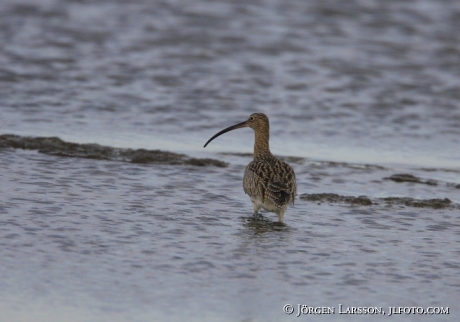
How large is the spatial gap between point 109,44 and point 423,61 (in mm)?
5185

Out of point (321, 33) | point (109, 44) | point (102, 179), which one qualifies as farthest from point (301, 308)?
point (321, 33)

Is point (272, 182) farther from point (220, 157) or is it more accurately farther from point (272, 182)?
point (220, 157)

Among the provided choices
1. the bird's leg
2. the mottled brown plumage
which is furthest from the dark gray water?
the mottled brown plumage

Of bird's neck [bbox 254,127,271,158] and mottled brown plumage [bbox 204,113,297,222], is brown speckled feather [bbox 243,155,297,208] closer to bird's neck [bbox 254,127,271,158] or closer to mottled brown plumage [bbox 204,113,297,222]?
mottled brown plumage [bbox 204,113,297,222]

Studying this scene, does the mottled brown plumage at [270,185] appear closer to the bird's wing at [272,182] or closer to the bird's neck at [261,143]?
the bird's wing at [272,182]

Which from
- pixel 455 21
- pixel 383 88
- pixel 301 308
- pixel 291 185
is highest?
pixel 455 21

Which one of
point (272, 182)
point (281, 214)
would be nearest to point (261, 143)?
point (272, 182)

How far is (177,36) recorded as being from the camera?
17.0m

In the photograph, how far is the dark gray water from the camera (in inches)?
246

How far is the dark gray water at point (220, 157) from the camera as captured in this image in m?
6.24

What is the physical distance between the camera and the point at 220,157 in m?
10.7

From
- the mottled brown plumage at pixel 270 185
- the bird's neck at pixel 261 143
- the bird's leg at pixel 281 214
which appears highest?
the bird's neck at pixel 261 143

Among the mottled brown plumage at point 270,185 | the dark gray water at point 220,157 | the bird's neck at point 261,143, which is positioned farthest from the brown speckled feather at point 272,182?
the bird's neck at point 261,143

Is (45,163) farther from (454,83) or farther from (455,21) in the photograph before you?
(455,21)
